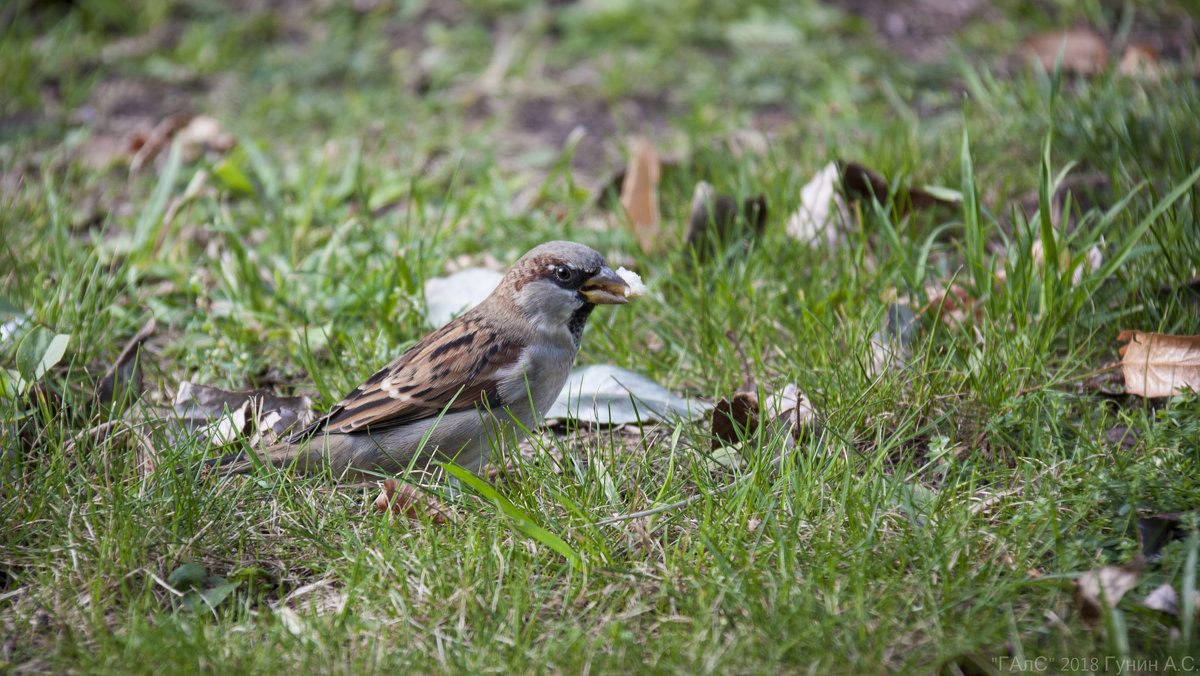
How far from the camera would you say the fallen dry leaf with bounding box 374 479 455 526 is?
313cm

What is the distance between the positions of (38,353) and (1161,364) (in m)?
3.94

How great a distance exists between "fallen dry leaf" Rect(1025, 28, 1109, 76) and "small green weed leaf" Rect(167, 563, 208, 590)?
5834mm

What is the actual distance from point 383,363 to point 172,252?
67.5 inches

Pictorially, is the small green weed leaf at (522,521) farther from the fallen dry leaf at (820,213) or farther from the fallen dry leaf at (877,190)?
the fallen dry leaf at (877,190)

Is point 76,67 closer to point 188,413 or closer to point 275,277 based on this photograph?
point 275,277

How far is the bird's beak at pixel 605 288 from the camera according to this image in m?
3.83

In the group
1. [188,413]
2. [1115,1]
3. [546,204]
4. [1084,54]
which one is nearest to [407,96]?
[546,204]

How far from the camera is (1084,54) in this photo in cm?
662

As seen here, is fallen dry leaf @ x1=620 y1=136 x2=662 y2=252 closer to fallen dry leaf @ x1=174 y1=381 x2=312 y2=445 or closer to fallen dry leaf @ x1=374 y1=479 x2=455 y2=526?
fallen dry leaf @ x1=174 y1=381 x2=312 y2=445

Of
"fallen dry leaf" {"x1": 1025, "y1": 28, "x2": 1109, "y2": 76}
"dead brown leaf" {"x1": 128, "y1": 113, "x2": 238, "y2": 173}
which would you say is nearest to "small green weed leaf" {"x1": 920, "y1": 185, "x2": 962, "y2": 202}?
"fallen dry leaf" {"x1": 1025, "y1": 28, "x2": 1109, "y2": 76}

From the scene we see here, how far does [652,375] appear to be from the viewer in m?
4.14

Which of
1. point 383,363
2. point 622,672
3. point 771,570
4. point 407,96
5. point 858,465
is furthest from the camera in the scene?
point 407,96

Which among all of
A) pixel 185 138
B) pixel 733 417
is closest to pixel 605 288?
pixel 733 417

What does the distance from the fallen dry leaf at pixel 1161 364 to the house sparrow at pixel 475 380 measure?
1820 millimetres
